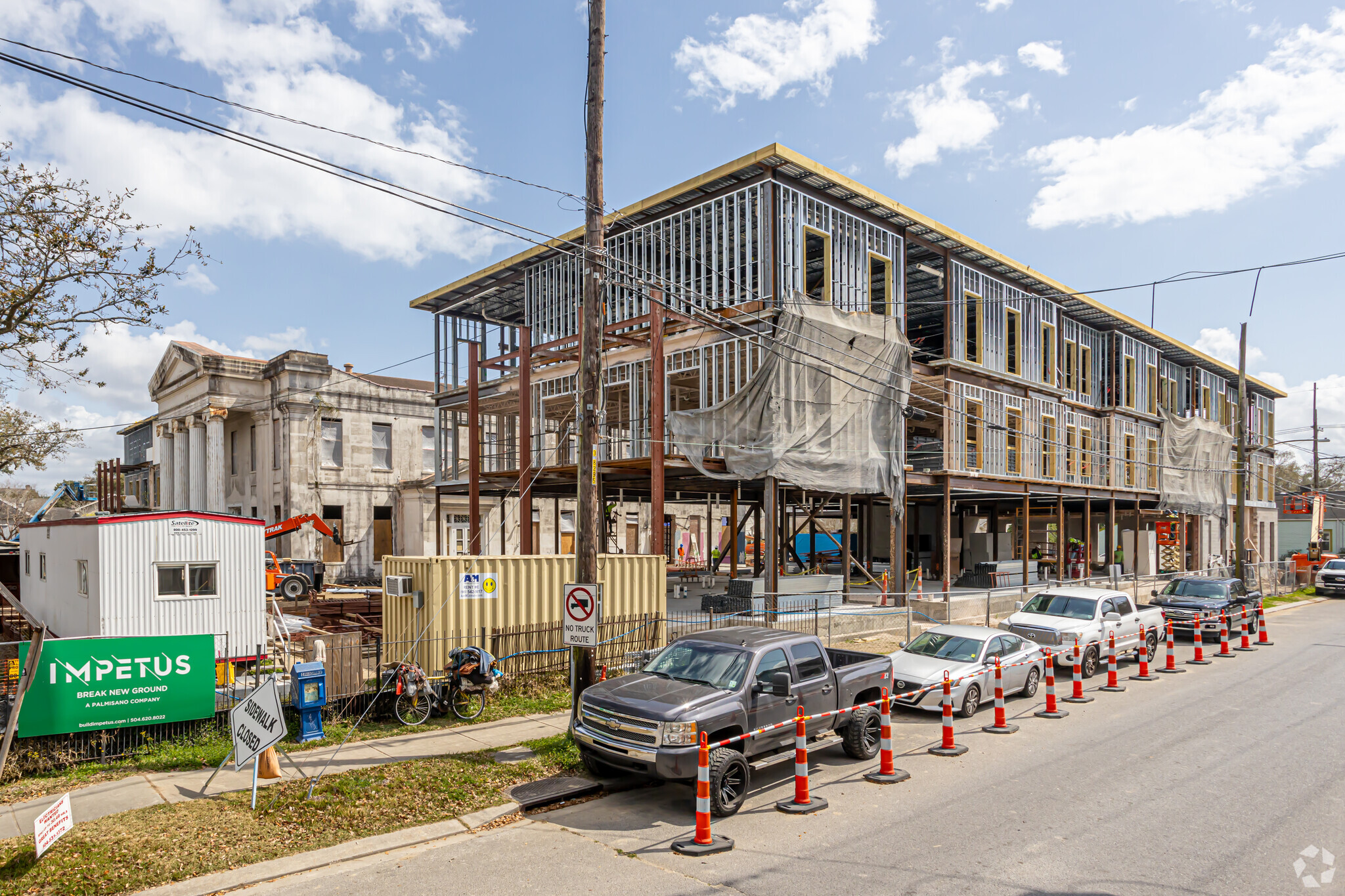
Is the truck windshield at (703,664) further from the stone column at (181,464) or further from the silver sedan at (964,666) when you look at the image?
the stone column at (181,464)

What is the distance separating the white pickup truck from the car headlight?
11365mm

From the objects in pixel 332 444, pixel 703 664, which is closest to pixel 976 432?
pixel 703 664

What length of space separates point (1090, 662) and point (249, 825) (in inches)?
648

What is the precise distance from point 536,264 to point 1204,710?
24.8m

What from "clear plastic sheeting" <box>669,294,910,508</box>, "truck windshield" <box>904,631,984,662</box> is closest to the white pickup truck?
"truck windshield" <box>904,631,984,662</box>

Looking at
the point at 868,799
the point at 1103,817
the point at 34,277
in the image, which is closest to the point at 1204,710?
the point at 1103,817

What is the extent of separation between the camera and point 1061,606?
1930 cm

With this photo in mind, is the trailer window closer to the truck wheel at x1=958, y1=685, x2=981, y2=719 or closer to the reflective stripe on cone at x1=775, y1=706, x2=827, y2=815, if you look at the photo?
the reflective stripe on cone at x1=775, y1=706, x2=827, y2=815

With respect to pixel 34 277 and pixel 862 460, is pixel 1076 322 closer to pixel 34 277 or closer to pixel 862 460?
Answer: pixel 862 460

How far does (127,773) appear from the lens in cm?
1000

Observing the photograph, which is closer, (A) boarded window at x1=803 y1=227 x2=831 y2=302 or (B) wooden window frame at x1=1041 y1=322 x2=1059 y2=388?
(A) boarded window at x1=803 y1=227 x2=831 y2=302

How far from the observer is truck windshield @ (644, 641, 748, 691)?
9992 mm

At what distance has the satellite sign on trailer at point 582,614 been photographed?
1114 centimetres

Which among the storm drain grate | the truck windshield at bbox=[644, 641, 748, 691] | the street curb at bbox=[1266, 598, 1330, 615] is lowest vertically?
the street curb at bbox=[1266, 598, 1330, 615]
